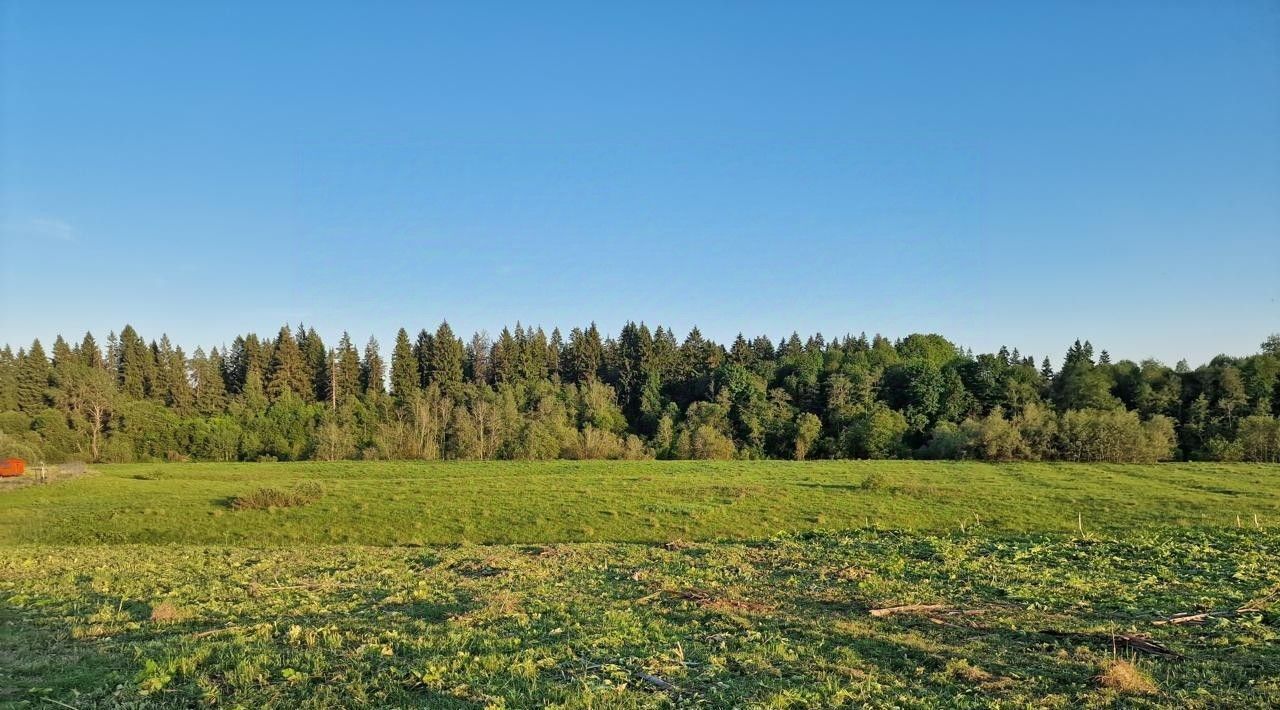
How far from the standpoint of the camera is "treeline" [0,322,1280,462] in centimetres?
9075

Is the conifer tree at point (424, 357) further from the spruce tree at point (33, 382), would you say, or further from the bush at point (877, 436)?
the bush at point (877, 436)

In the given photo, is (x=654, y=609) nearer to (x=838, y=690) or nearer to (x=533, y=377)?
(x=838, y=690)

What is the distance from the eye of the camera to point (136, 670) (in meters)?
9.12

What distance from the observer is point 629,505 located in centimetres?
4781

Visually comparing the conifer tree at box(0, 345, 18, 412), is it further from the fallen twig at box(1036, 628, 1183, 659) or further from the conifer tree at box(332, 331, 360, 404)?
the fallen twig at box(1036, 628, 1183, 659)

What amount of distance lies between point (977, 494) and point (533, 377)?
314 ft

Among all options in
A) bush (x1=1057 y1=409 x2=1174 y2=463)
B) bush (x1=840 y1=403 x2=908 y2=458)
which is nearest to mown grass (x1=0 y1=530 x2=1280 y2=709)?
bush (x1=1057 y1=409 x2=1174 y2=463)

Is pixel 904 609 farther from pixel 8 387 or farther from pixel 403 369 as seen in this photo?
pixel 8 387

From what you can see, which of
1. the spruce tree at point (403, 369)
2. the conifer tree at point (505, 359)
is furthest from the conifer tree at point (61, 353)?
the conifer tree at point (505, 359)

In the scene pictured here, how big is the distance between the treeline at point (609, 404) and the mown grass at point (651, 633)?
79.6 m

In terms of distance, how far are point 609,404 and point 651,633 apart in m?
111

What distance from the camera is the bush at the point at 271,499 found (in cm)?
4681

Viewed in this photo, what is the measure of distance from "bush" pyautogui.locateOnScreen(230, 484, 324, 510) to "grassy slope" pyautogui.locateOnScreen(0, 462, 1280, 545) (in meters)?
1.20

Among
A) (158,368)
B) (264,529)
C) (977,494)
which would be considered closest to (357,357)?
(158,368)
